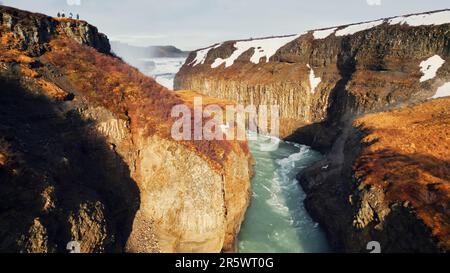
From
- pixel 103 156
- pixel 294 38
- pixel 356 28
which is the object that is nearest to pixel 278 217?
pixel 103 156

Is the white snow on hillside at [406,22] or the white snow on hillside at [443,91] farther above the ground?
the white snow on hillside at [406,22]

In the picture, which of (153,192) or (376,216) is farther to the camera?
(153,192)

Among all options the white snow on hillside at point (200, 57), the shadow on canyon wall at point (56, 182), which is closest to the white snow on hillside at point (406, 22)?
the white snow on hillside at point (200, 57)

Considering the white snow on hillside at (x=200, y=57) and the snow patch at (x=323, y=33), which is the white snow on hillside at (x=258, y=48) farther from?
the white snow on hillside at (x=200, y=57)

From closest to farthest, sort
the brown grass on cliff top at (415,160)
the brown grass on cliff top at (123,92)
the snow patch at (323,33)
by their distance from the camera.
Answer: the brown grass on cliff top at (415,160), the brown grass on cliff top at (123,92), the snow patch at (323,33)

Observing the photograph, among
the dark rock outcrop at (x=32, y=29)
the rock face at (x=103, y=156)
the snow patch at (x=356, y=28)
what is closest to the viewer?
the rock face at (x=103, y=156)

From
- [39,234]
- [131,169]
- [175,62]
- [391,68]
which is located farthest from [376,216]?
[175,62]

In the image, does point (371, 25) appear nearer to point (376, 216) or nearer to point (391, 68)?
point (391, 68)
